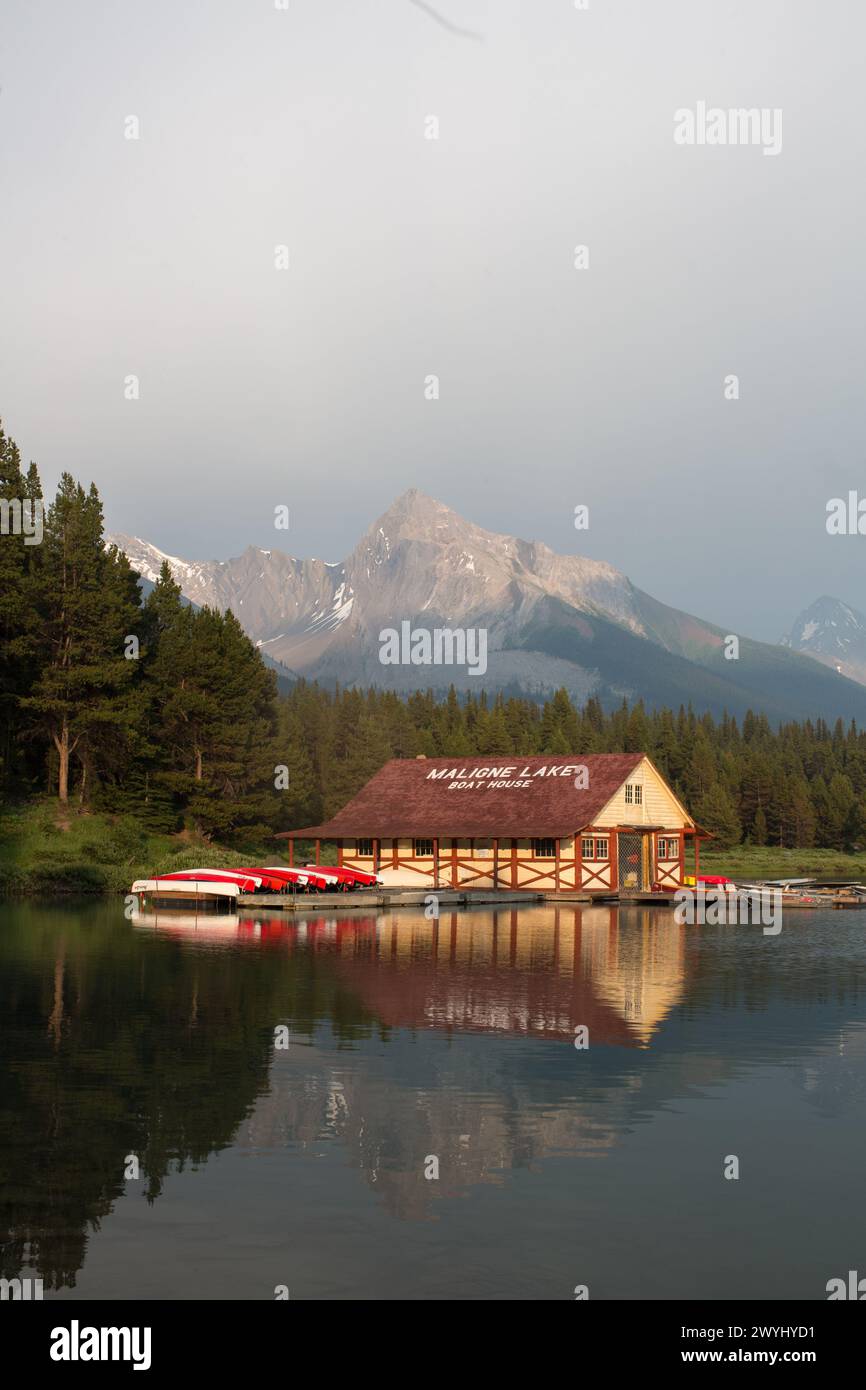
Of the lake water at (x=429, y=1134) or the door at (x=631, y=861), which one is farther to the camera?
the door at (x=631, y=861)

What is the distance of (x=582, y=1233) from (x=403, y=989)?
59.1ft

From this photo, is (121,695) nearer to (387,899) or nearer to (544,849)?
(387,899)

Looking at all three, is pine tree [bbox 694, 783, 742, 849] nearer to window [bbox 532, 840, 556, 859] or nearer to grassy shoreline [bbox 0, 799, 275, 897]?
window [bbox 532, 840, 556, 859]

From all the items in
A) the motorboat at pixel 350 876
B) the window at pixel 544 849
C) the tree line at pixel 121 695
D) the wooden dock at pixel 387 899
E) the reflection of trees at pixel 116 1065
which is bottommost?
the wooden dock at pixel 387 899

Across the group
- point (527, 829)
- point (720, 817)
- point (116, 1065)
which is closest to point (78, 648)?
point (527, 829)

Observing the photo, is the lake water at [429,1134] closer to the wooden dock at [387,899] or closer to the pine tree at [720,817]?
the wooden dock at [387,899]

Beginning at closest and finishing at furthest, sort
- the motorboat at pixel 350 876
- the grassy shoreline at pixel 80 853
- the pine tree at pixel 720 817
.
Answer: the grassy shoreline at pixel 80 853 < the motorboat at pixel 350 876 < the pine tree at pixel 720 817

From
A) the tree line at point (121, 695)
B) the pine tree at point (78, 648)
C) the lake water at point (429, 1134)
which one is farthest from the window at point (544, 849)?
the lake water at point (429, 1134)

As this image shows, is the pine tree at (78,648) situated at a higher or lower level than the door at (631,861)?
higher

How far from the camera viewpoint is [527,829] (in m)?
68.6

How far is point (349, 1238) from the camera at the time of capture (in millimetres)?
13008

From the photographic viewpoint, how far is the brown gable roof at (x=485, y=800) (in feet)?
228

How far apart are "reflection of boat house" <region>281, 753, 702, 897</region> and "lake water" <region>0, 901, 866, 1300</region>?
35.5m

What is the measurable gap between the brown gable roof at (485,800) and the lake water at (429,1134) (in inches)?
1409
